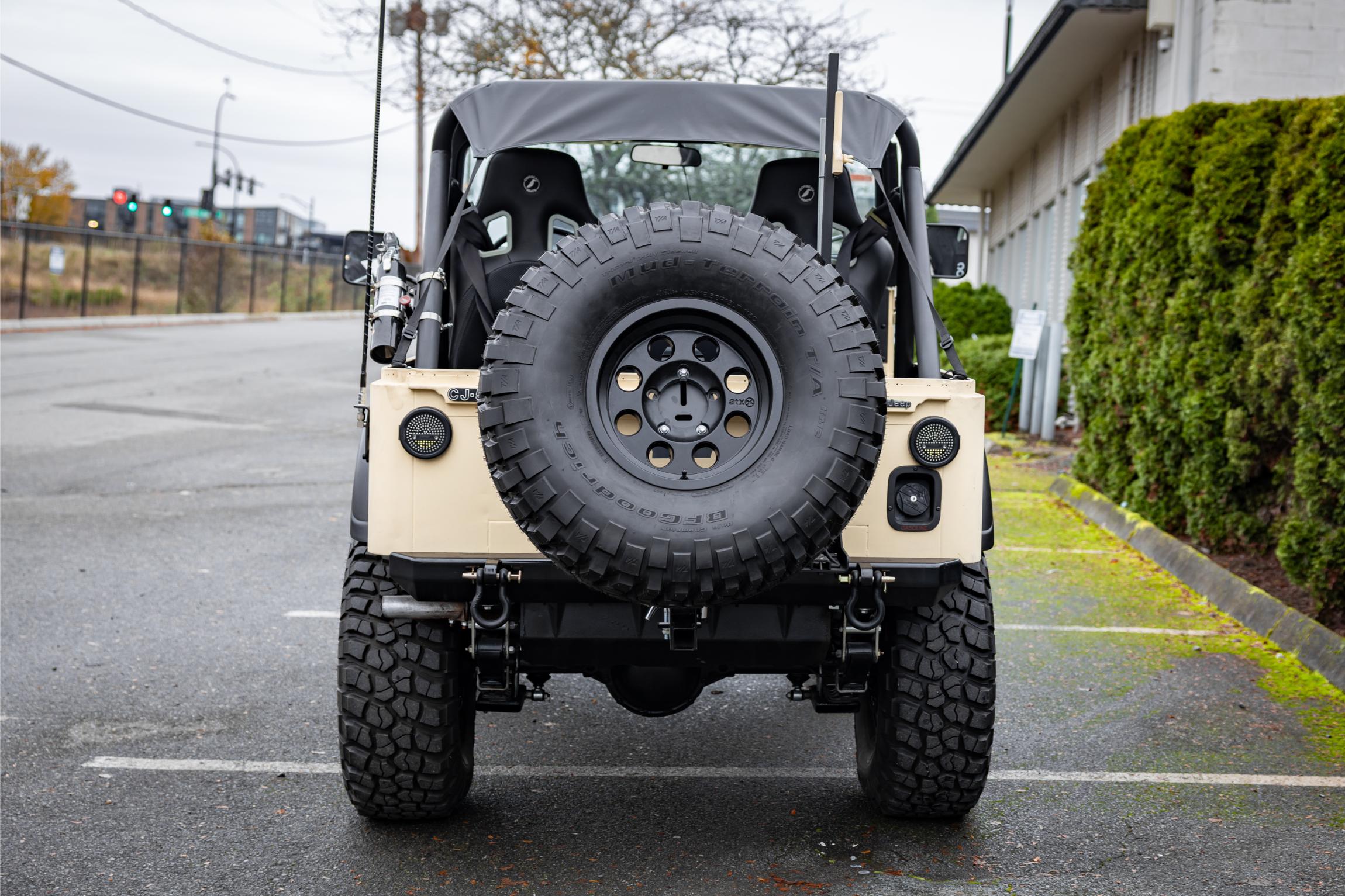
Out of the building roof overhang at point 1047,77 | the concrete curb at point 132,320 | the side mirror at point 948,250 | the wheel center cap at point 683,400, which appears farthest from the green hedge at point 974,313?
the concrete curb at point 132,320

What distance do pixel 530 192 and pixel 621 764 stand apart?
6.90ft

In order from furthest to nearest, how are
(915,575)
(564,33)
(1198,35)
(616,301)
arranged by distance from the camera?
(564,33)
(1198,35)
(915,575)
(616,301)

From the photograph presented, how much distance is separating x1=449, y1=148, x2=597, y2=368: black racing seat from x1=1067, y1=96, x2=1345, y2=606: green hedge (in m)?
3.49

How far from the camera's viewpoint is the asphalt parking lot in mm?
3740

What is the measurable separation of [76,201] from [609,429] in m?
97.3

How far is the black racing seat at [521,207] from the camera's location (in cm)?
471

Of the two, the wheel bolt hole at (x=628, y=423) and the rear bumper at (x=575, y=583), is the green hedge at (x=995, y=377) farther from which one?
the wheel bolt hole at (x=628, y=423)

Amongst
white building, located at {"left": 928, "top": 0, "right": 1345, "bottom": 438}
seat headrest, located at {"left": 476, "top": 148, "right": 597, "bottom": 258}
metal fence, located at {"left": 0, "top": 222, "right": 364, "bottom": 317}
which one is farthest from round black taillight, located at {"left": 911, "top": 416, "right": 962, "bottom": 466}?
metal fence, located at {"left": 0, "top": 222, "right": 364, "bottom": 317}

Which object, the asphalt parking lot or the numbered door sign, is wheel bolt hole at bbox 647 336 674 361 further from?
the numbered door sign

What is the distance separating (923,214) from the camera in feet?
15.0

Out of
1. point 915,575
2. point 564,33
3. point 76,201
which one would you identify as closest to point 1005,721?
point 915,575

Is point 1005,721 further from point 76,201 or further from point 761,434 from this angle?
point 76,201

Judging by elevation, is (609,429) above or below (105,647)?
above

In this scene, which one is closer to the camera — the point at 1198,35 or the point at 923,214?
the point at 923,214
